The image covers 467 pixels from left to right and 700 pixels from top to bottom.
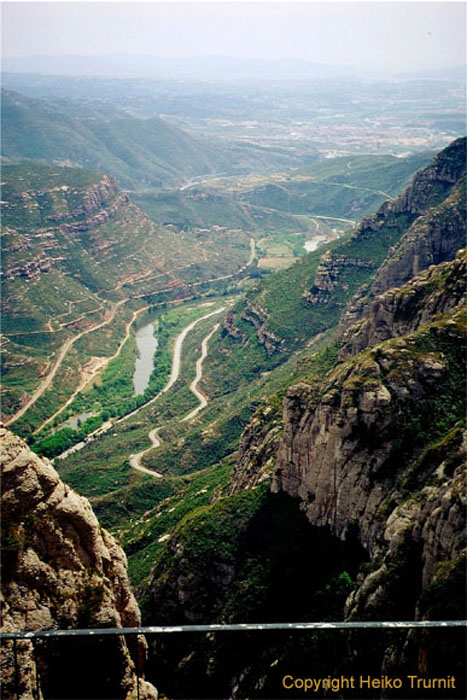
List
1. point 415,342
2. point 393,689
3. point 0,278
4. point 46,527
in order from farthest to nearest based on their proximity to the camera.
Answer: point 0,278 → point 415,342 → point 46,527 → point 393,689

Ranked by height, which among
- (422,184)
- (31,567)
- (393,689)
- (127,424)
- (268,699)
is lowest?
(127,424)

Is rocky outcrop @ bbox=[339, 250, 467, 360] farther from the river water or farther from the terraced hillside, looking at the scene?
the river water

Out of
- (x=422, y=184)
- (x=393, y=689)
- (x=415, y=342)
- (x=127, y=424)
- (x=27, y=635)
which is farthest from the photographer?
(x=127, y=424)

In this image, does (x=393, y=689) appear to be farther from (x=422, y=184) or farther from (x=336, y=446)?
(x=422, y=184)

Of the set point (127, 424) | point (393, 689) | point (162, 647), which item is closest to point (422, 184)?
point (127, 424)

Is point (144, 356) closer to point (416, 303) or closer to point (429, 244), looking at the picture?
point (429, 244)

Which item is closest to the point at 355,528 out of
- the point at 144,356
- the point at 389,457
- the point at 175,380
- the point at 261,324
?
the point at 389,457

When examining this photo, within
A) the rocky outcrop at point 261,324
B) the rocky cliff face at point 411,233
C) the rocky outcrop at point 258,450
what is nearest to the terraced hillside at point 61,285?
the rocky outcrop at point 261,324
